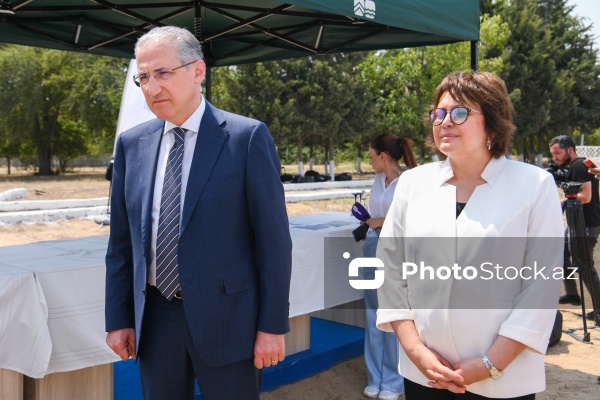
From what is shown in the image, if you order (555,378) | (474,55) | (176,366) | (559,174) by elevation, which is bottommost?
(555,378)

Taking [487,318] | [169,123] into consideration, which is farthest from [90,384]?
[487,318]

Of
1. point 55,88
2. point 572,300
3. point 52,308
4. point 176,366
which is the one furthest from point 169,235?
point 55,88

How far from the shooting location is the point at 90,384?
2971 millimetres

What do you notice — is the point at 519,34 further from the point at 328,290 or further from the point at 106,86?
the point at 328,290

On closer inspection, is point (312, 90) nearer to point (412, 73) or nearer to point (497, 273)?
point (412, 73)

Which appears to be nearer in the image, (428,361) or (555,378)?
(428,361)

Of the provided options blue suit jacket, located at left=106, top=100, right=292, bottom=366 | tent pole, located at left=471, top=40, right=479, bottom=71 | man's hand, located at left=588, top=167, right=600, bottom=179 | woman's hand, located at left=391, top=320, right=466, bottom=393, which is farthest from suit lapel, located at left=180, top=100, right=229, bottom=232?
man's hand, located at left=588, top=167, right=600, bottom=179

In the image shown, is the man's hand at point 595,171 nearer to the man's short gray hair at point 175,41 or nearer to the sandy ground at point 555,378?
the sandy ground at point 555,378

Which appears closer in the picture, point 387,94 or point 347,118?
point 347,118

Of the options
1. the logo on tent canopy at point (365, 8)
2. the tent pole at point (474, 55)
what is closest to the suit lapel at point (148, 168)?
the logo on tent canopy at point (365, 8)

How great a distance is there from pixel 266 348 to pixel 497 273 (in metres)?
0.79

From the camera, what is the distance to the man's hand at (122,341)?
1.99 meters

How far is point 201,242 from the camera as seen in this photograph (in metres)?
1.79

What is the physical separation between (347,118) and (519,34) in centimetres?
1635
